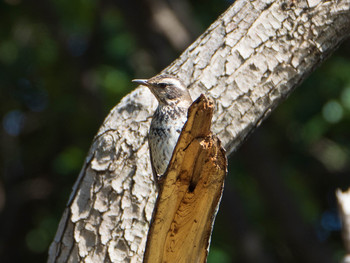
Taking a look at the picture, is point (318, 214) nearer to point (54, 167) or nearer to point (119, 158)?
point (54, 167)

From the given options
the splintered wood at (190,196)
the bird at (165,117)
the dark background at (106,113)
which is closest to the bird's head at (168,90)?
the bird at (165,117)

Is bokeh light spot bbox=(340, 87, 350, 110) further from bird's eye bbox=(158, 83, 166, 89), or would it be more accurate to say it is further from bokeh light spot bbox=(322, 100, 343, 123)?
bird's eye bbox=(158, 83, 166, 89)

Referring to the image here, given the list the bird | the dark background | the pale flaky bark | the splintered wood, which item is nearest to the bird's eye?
the bird

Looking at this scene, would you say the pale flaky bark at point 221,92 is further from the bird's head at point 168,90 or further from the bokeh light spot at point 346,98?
the bokeh light spot at point 346,98

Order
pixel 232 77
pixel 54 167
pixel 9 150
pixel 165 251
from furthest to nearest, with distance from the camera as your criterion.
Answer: pixel 9 150
pixel 54 167
pixel 232 77
pixel 165 251

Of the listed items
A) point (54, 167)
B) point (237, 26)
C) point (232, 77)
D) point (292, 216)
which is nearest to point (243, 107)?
point (232, 77)
